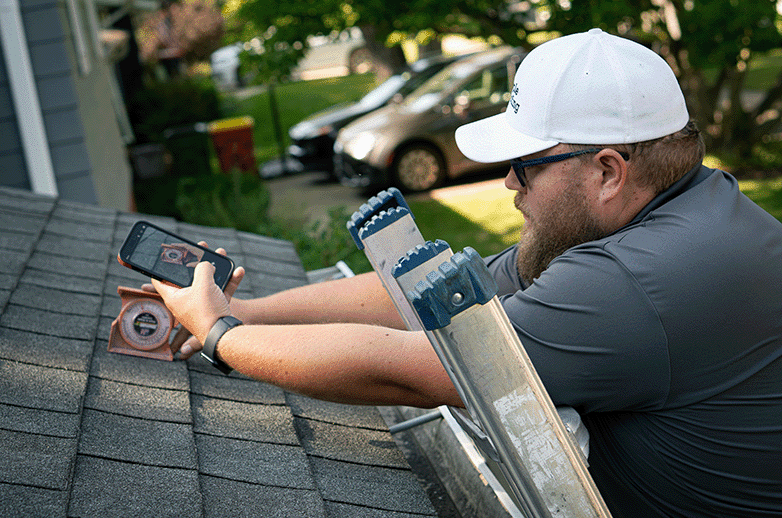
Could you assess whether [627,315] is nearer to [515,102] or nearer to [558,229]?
[558,229]

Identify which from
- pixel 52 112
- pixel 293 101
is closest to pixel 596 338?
pixel 52 112

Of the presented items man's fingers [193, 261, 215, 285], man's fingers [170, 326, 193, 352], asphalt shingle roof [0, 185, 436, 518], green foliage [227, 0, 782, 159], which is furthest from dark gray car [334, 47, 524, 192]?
man's fingers [193, 261, 215, 285]

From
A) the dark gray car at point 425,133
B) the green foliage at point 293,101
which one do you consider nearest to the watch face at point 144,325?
the dark gray car at point 425,133

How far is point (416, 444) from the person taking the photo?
8.61 ft

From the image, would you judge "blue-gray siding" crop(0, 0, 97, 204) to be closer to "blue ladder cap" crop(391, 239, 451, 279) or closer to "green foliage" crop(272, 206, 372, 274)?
"green foliage" crop(272, 206, 372, 274)

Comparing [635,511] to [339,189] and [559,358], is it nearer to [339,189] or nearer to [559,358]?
[559,358]

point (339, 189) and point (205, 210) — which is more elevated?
point (205, 210)

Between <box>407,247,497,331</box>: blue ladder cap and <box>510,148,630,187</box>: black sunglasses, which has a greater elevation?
<box>407,247,497,331</box>: blue ladder cap

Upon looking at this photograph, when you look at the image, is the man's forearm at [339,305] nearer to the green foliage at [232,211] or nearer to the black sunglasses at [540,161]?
the black sunglasses at [540,161]

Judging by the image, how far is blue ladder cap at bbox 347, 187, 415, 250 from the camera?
197cm

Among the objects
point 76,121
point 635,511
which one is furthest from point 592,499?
point 76,121

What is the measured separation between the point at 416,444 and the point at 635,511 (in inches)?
40.4

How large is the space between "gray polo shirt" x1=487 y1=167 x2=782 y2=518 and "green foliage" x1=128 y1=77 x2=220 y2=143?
13675 mm

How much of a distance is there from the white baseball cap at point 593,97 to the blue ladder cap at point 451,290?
28.6 inches
